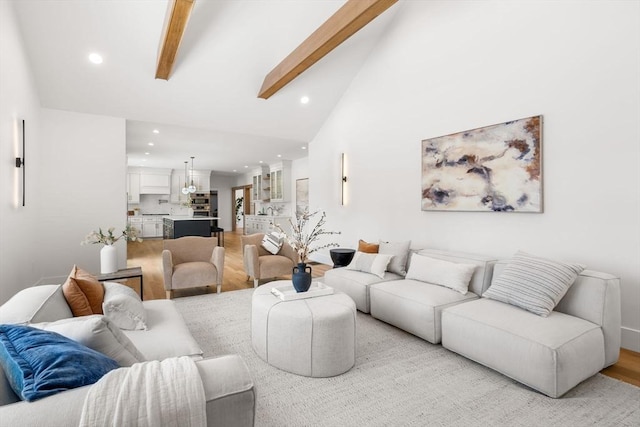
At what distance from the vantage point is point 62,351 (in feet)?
3.30

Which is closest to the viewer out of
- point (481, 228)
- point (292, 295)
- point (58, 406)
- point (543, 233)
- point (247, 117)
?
point (58, 406)

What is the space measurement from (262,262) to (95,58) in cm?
337

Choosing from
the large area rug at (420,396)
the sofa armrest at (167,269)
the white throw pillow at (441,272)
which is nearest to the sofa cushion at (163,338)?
the large area rug at (420,396)

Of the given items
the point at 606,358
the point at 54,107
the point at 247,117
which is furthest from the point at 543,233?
the point at 54,107

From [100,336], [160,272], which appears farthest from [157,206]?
[100,336]

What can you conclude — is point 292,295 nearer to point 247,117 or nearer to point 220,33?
point 220,33

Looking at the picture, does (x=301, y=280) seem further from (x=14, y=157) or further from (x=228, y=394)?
(x=14, y=157)

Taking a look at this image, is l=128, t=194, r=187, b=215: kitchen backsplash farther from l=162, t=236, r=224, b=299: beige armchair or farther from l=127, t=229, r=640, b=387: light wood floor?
l=162, t=236, r=224, b=299: beige armchair

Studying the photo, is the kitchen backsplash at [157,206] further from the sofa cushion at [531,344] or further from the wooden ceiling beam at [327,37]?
the sofa cushion at [531,344]

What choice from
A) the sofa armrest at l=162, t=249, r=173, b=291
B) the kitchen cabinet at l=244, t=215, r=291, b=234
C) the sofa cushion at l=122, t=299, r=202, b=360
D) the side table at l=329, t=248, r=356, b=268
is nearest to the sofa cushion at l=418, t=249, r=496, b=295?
the side table at l=329, t=248, r=356, b=268

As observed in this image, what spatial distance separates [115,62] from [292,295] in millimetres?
3844

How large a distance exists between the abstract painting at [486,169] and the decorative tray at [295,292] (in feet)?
6.67

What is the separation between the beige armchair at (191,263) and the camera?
4020 mm

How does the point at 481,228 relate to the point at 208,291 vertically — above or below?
above
